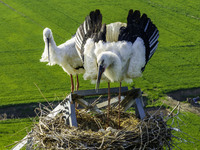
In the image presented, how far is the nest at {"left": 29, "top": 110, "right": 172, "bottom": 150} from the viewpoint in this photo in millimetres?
6230

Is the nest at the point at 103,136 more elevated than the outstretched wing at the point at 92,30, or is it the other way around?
the outstretched wing at the point at 92,30

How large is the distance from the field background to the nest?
4106 mm

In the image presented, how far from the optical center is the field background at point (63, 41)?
1391 cm

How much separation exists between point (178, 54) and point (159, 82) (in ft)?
9.25

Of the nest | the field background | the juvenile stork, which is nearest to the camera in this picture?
the nest

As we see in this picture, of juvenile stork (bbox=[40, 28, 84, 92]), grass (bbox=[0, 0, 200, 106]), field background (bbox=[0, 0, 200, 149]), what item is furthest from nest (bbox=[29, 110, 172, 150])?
grass (bbox=[0, 0, 200, 106])

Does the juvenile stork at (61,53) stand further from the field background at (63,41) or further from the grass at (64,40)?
the grass at (64,40)

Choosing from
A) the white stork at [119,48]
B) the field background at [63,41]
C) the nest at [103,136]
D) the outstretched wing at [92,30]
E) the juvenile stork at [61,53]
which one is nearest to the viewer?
the nest at [103,136]

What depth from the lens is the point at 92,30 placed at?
300 inches

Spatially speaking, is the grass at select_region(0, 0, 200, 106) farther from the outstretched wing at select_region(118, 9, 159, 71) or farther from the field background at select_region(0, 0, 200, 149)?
the outstretched wing at select_region(118, 9, 159, 71)

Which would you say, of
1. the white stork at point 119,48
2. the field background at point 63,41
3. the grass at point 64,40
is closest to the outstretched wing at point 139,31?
the white stork at point 119,48

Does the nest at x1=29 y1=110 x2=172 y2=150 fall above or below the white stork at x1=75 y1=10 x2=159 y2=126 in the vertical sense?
below

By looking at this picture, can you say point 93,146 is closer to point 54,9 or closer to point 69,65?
point 69,65

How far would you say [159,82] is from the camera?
1437cm
